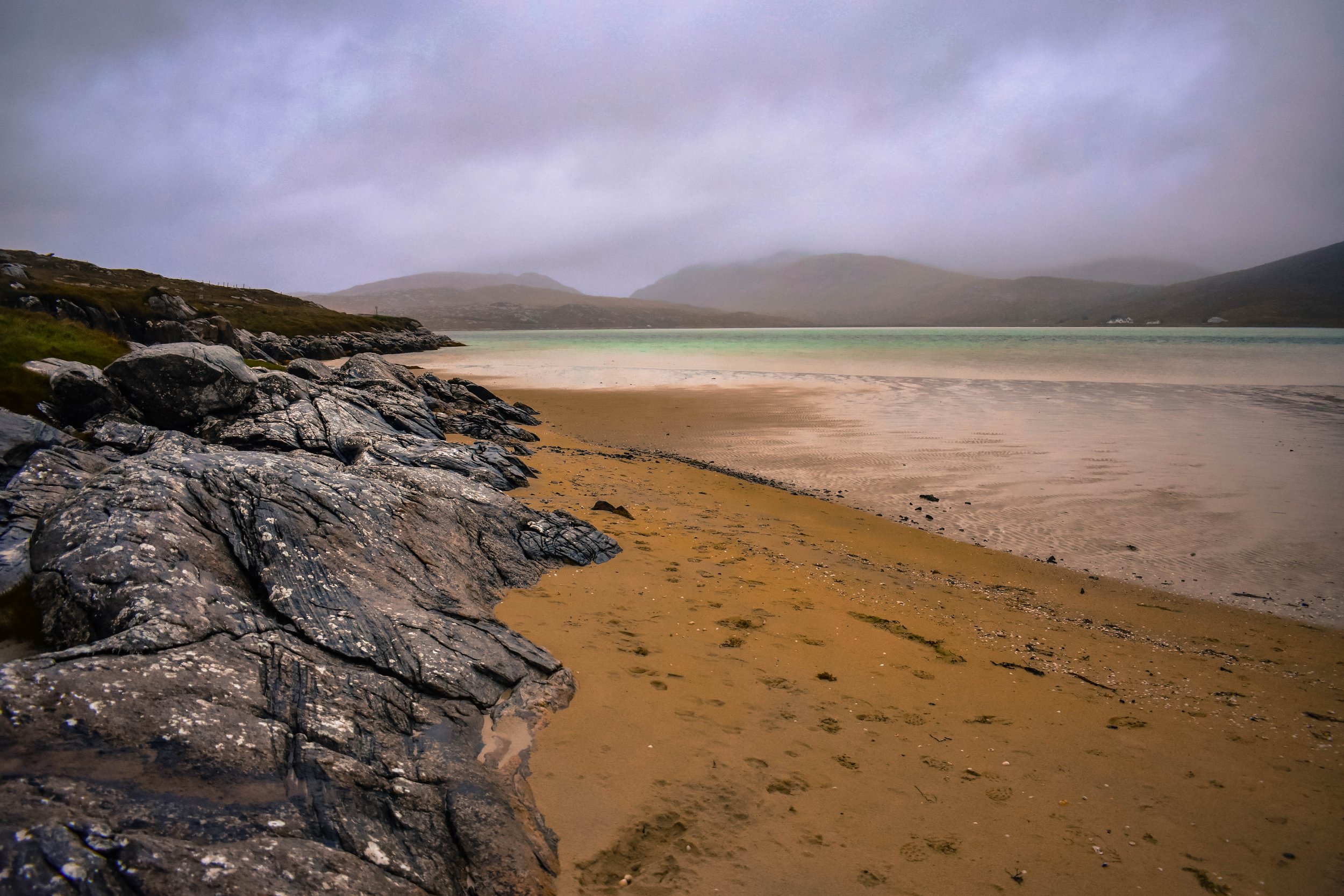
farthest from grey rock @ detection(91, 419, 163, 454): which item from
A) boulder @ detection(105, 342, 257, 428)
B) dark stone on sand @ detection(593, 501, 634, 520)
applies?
dark stone on sand @ detection(593, 501, 634, 520)

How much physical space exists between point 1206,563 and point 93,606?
14232 millimetres

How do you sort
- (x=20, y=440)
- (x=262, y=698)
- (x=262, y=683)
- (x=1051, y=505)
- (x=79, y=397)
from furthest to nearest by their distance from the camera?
1. (x=1051, y=505)
2. (x=79, y=397)
3. (x=20, y=440)
4. (x=262, y=683)
5. (x=262, y=698)

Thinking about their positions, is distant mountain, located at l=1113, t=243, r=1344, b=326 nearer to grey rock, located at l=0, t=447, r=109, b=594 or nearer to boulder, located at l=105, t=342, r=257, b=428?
boulder, located at l=105, t=342, r=257, b=428

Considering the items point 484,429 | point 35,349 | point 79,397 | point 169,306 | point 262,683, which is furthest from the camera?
point 169,306

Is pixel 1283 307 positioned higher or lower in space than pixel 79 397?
higher

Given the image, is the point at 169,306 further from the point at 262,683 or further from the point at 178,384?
the point at 262,683

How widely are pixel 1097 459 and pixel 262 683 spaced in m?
19.0

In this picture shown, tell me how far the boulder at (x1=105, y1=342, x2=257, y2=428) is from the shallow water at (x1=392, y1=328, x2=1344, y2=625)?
11174mm

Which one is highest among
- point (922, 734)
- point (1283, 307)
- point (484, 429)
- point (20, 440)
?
point (1283, 307)

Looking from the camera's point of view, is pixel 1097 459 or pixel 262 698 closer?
pixel 262 698

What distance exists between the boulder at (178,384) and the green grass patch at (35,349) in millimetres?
1062

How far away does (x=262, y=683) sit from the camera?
3982mm

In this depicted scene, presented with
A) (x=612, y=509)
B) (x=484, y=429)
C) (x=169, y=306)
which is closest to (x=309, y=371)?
(x=484, y=429)

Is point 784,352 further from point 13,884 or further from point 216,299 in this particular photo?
point 13,884
